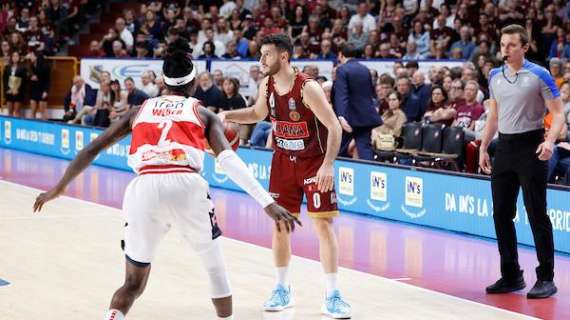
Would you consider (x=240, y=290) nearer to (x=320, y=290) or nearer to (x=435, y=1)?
(x=320, y=290)

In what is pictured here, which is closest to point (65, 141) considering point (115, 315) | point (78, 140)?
point (78, 140)

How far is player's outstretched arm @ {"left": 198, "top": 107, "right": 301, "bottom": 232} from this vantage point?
16.8 ft

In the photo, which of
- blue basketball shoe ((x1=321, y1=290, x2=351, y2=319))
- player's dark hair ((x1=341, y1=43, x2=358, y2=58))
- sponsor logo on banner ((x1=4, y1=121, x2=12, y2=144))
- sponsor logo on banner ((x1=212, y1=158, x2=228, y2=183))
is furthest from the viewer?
sponsor logo on banner ((x1=4, y1=121, x2=12, y2=144))

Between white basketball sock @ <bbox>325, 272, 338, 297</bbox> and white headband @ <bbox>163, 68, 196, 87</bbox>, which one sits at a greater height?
white headband @ <bbox>163, 68, 196, 87</bbox>

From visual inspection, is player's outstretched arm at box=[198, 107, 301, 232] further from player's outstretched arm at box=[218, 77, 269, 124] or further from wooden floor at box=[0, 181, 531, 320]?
wooden floor at box=[0, 181, 531, 320]

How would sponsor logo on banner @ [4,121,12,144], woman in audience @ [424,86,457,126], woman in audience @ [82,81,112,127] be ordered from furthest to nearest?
1. sponsor logo on banner @ [4,121,12,144]
2. woman in audience @ [82,81,112,127]
3. woman in audience @ [424,86,457,126]

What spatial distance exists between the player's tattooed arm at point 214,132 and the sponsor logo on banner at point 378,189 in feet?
21.5

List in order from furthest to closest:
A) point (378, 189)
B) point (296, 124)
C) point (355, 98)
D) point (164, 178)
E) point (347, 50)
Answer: point (355, 98)
point (378, 189)
point (347, 50)
point (296, 124)
point (164, 178)

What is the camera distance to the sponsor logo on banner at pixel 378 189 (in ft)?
39.0

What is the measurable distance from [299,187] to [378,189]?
193 inches

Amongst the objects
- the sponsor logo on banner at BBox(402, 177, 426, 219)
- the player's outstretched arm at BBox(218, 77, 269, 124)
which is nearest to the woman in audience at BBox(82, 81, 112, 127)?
the sponsor logo on banner at BBox(402, 177, 426, 219)

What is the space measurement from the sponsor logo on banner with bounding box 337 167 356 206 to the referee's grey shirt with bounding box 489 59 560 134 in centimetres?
459

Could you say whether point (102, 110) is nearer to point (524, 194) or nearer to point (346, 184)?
point (346, 184)

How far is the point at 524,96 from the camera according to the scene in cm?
771
